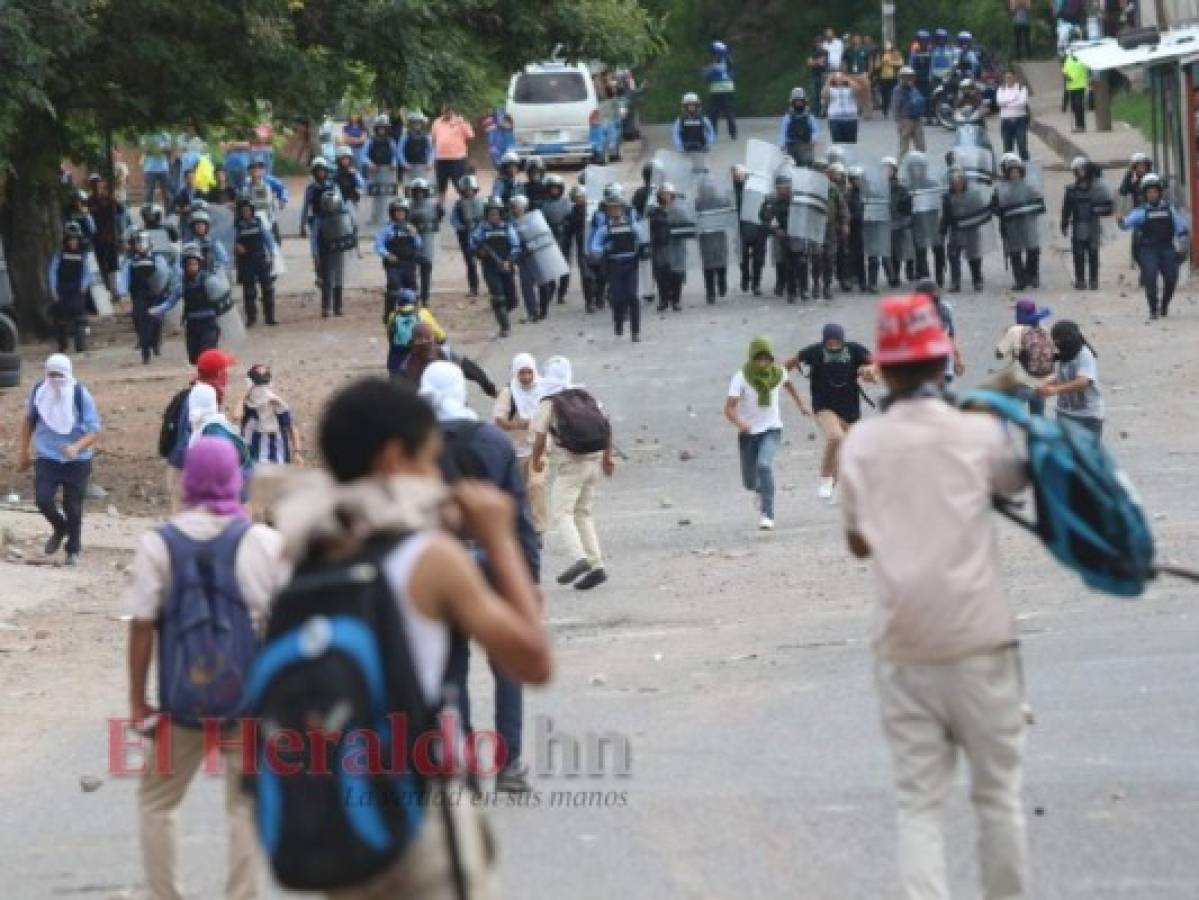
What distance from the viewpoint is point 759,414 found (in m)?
19.8

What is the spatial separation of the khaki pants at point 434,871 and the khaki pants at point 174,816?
2.66 metres

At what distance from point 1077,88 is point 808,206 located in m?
16.2

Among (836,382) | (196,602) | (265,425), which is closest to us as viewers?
(196,602)

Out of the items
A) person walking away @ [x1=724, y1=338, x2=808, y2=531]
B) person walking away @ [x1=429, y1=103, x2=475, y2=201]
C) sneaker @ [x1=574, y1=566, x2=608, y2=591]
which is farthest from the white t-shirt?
person walking away @ [x1=429, y1=103, x2=475, y2=201]

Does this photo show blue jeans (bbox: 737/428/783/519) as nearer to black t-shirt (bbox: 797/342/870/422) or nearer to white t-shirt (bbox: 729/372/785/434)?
white t-shirt (bbox: 729/372/785/434)

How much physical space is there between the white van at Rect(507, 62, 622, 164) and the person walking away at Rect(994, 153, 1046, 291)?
15454 mm

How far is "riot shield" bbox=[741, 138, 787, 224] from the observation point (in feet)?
113

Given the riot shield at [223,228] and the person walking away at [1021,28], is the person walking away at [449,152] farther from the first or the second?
the person walking away at [1021,28]

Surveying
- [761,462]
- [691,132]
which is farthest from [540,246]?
[761,462]

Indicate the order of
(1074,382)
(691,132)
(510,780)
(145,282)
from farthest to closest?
(691,132) < (145,282) < (1074,382) < (510,780)

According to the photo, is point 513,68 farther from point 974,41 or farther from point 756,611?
point 974,41

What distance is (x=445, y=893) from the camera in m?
5.27

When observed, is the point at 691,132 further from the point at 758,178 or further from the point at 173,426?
the point at 173,426

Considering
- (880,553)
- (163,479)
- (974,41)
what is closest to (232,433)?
(163,479)
